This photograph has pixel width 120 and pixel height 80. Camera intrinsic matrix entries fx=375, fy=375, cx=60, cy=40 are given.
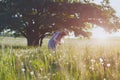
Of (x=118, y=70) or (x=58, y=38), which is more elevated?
(x=118, y=70)

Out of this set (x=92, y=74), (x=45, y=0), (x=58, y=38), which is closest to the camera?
(x=92, y=74)

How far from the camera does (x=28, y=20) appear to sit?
44375mm

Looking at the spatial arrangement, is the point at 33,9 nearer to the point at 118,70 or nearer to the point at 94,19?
the point at 94,19

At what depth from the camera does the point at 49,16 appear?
42.1 m

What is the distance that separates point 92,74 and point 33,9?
1549 inches

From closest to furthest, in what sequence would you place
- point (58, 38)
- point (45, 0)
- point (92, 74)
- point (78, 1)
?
point (92, 74), point (58, 38), point (45, 0), point (78, 1)

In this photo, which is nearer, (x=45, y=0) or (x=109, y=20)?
(x=45, y=0)

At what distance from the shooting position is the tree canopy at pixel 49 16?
41.4m

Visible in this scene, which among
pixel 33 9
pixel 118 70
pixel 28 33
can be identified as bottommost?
pixel 28 33

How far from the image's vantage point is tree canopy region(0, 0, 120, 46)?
136 ft

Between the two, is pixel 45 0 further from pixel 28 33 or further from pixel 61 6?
pixel 28 33

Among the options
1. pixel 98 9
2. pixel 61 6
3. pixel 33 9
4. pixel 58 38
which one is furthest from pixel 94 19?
pixel 58 38

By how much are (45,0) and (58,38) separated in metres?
24.7

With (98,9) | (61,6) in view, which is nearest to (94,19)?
(98,9)
